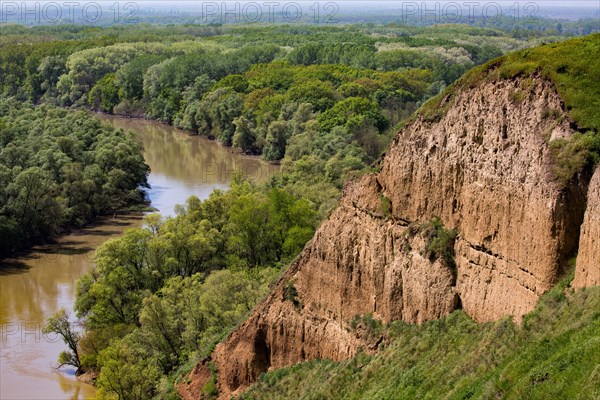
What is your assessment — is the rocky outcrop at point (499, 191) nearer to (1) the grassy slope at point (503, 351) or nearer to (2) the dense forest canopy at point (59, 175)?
(1) the grassy slope at point (503, 351)

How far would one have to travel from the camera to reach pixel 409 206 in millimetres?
29484

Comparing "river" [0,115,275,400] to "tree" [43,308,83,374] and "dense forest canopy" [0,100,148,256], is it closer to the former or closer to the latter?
"tree" [43,308,83,374]

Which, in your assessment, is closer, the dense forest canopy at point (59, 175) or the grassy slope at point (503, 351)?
the grassy slope at point (503, 351)

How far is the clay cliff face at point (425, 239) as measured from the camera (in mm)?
24656

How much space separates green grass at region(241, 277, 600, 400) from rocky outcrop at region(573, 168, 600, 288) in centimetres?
37

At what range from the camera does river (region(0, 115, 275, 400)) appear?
4706 centimetres

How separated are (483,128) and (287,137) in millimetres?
72502

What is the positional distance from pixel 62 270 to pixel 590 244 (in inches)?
1848

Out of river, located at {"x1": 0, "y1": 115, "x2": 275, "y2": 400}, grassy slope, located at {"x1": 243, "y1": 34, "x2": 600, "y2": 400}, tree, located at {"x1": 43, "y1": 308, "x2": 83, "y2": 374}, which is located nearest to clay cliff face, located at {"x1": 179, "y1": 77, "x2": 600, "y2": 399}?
grassy slope, located at {"x1": 243, "y1": 34, "x2": 600, "y2": 400}

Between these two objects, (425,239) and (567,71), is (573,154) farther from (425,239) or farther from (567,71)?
(425,239)

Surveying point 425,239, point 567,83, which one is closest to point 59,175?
point 425,239

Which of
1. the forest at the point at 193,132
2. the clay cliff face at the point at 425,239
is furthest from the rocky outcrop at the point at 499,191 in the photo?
the forest at the point at 193,132

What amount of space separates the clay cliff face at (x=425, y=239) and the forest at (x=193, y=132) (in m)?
3.71

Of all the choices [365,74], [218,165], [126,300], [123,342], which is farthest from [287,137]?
[123,342]
